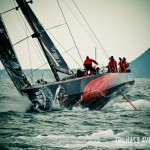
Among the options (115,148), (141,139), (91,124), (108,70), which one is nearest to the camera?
(115,148)

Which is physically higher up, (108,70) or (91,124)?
(108,70)

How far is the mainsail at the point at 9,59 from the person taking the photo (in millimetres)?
12148

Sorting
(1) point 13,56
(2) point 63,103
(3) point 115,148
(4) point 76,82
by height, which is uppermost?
(1) point 13,56

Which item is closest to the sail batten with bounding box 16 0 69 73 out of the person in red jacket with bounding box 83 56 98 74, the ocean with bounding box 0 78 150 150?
the person in red jacket with bounding box 83 56 98 74

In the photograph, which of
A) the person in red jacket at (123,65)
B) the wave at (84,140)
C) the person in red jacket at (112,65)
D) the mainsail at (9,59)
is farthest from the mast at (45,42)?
the wave at (84,140)

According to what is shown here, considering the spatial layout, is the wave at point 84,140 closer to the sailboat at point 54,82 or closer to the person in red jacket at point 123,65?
the sailboat at point 54,82

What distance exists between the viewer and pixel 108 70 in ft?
46.1

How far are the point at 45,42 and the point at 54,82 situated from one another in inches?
98.9

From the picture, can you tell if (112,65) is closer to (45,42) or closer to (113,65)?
(113,65)

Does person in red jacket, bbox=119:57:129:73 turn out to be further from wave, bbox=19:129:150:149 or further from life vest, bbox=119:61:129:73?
wave, bbox=19:129:150:149

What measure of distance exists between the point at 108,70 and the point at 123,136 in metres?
6.32

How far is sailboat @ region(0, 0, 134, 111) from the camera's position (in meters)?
12.1

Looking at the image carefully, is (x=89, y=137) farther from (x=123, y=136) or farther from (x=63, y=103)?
(x=63, y=103)

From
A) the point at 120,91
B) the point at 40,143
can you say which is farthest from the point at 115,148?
the point at 120,91
